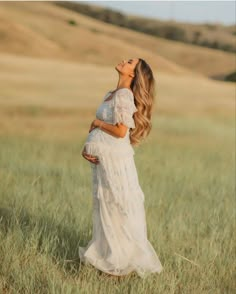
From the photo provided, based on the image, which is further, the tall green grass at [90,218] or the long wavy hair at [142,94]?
the tall green grass at [90,218]

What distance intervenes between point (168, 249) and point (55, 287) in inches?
73.4

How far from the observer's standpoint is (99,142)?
6.25m

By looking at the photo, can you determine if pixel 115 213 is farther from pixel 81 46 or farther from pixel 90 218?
pixel 81 46

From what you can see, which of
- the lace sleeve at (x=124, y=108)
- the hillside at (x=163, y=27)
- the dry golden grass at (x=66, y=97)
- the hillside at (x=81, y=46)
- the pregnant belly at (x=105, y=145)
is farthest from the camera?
the hillside at (x=163, y=27)

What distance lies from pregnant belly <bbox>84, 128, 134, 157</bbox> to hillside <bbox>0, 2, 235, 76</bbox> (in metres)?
35.3

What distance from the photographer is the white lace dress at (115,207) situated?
6.24 m

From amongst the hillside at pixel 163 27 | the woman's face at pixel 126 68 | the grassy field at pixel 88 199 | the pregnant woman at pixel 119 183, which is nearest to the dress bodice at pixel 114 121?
the pregnant woman at pixel 119 183

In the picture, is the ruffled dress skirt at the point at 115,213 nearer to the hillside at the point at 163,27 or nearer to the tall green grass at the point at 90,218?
the tall green grass at the point at 90,218

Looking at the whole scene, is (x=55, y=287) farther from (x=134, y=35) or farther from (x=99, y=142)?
(x=134, y=35)

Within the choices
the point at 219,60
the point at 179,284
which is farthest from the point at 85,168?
the point at 219,60

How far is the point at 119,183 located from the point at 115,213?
9.7 inches

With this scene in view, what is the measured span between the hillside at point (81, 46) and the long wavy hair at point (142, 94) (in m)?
35.2

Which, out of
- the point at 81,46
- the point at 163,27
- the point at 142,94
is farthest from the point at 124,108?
the point at 163,27

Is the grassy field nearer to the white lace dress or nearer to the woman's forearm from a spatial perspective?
the white lace dress
